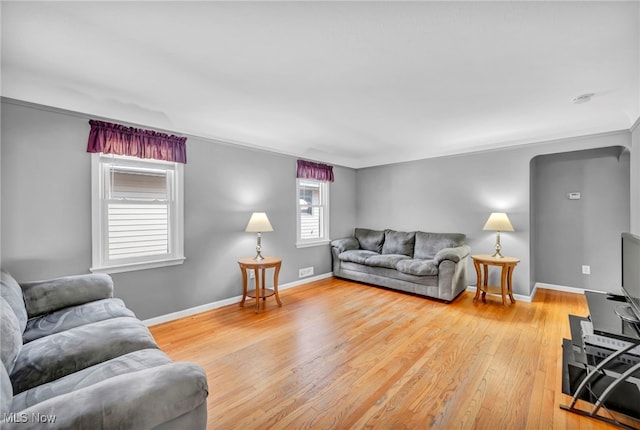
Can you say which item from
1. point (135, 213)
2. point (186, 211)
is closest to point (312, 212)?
point (186, 211)

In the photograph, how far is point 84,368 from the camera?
1.48 meters

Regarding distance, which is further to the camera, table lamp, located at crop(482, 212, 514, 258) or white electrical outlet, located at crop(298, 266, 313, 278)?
white electrical outlet, located at crop(298, 266, 313, 278)

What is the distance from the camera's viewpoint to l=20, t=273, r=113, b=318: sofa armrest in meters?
2.11

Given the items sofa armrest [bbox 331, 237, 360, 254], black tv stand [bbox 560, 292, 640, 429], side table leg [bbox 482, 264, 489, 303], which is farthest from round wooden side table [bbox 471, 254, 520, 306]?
sofa armrest [bbox 331, 237, 360, 254]

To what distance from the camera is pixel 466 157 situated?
14.7 feet

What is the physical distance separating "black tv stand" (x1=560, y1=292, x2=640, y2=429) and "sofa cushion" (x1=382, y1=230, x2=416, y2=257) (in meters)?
2.60

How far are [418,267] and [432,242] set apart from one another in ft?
2.46

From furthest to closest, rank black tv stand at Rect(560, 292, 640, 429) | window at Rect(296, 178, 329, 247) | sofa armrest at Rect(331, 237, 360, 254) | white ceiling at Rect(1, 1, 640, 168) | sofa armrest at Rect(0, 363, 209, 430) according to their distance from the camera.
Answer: sofa armrest at Rect(331, 237, 360, 254)
window at Rect(296, 178, 329, 247)
black tv stand at Rect(560, 292, 640, 429)
white ceiling at Rect(1, 1, 640, 168)
sofa armrest at Rect(0, 363, 209, 430)

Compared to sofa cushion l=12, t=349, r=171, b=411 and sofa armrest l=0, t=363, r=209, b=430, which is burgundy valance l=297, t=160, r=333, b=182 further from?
sofa armrest l=0, t=363, r=209, b=430

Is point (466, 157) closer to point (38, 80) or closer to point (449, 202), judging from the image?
point (449, 202)

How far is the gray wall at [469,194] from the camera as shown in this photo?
12.9 ft

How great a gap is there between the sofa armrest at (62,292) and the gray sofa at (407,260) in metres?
3.50

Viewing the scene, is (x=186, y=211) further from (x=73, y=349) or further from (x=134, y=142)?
(x=73, y=349)

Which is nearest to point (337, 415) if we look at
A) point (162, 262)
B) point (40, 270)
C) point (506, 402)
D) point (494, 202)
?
point (506, 402)
